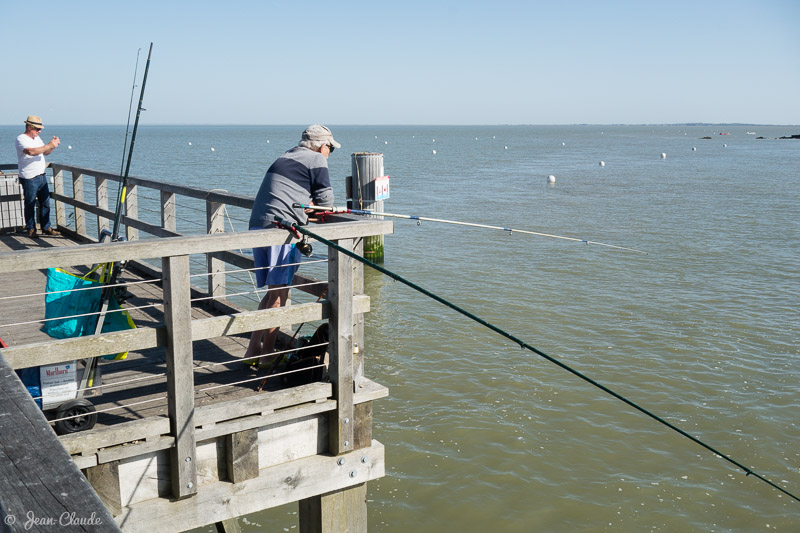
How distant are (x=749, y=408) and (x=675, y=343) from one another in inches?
78.2

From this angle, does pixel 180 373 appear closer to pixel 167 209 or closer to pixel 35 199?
pixel 167 209

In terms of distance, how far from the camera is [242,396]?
170 inches

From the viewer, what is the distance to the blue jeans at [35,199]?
9273 mm

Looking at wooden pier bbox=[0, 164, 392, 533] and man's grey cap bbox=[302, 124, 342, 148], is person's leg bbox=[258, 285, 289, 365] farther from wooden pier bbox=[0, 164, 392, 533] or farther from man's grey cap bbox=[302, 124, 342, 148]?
man's grey cap bbox=[302, 124, 342, 148]

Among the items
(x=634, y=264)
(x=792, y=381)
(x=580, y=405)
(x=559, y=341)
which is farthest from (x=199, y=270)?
(x=792, y=381)

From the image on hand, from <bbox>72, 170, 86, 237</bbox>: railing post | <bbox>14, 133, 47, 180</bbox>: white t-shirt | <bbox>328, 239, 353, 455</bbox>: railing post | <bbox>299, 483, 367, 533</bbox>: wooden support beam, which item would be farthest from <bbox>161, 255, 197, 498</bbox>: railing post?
<bbox>14, 133, 47, 180</bbox>: white t-shirt

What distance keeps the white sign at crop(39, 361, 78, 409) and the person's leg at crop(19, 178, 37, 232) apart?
20.3 feet

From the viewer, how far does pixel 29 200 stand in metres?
9.30

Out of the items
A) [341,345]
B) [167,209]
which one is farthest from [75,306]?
[167,209]

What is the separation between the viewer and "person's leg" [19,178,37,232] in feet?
30.4

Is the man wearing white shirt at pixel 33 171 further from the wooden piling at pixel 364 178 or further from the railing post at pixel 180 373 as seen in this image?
the railing post at pixel 180 373

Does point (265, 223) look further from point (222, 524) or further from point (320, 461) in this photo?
point (222, 524)

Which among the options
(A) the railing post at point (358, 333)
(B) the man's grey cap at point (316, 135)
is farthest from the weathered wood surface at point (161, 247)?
(B) the man's grey cap at point (316, 135)

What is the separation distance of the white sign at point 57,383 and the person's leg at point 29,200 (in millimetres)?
6185
